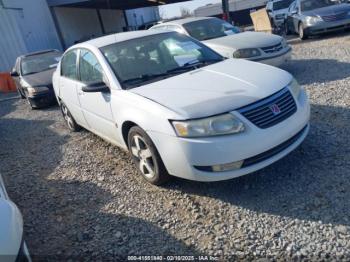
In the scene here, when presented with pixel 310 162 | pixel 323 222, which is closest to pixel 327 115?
pixel 310 162

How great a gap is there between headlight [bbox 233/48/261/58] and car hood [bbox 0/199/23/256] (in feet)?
17.7

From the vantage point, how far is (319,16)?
10398 millimetres

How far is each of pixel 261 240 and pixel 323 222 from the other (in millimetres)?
544

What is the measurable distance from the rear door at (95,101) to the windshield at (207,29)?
4.00 m

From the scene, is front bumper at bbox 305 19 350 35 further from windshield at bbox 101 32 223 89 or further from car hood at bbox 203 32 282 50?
windshield at bbox 101 32 223 89

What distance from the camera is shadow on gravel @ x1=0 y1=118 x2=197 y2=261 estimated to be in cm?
282

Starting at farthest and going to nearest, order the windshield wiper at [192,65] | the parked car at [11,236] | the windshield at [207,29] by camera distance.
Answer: the windshield at [207,29] < the windshield wiper at [192,65] < the parked car at [11,236]

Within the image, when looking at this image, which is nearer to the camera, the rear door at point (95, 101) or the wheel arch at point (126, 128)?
the wheel arch at point (126, 128)

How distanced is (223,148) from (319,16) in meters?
9.46

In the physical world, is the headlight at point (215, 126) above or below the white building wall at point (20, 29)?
below

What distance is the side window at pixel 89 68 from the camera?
13.3ft

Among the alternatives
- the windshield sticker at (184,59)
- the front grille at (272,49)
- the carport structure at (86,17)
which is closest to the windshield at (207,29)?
the front grille at (272,49)

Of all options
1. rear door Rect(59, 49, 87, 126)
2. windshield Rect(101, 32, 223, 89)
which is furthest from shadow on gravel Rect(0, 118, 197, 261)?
windshield Rect(101, 32, 223, 89)

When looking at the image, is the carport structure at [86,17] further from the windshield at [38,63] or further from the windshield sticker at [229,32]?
the windshield sticker at [229,32]
